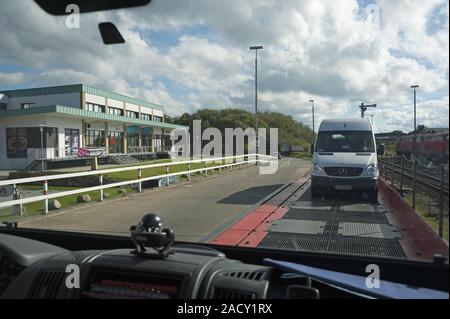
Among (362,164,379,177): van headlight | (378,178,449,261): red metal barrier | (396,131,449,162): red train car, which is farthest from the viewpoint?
(362,164,379,177): van headlight

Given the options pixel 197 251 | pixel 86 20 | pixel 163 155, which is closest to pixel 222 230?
pixel 163 155

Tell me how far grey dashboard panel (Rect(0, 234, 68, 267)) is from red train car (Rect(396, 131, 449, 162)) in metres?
1.99

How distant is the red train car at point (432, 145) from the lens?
1.53m

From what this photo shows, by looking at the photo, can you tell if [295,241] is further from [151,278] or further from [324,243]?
[151,278]

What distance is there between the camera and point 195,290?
6.39 feet

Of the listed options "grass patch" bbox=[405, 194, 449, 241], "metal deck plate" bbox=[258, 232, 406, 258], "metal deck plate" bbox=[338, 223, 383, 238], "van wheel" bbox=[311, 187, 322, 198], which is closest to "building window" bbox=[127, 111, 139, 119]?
"metal deck plate" bbox=[258, 232, 406, 258]

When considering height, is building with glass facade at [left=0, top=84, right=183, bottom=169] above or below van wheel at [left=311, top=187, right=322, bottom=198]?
above

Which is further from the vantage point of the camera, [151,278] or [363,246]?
[363,246]

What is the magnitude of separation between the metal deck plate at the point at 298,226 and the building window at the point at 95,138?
1896 millimetres

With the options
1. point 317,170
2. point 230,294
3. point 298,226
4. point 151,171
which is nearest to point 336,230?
point 298,226

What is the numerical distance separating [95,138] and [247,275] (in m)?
1.87

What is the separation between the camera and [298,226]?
5238 millimetres

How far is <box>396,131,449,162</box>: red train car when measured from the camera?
1531 millimetres

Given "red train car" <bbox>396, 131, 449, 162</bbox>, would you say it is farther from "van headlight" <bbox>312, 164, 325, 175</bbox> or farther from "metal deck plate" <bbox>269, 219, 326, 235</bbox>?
Answer: "van headlight" <bbox>312, 164, 325, 175</bbox>
